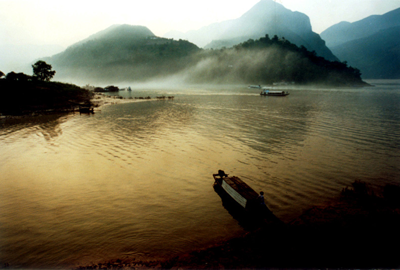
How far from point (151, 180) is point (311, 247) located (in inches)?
511

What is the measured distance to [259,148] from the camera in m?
26.4

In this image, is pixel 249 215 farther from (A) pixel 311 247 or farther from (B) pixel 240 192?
(A) pixel 311 247

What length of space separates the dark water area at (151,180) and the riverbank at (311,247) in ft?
3.50

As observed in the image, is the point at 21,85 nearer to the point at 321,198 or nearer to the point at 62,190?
the point at 62,190

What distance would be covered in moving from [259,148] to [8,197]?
24.4 metres

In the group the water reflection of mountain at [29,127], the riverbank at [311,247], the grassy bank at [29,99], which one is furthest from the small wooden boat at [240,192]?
the grassy bank at [29,99]

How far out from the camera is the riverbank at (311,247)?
9.03 metres

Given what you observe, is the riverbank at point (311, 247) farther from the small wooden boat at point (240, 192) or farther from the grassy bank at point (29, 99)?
the grassy bank at point (29, 99)

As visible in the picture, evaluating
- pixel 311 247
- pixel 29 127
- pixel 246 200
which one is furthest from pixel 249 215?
pixel 29 127

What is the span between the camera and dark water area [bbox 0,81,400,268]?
11633mm

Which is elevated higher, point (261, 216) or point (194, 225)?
point (261, 216)

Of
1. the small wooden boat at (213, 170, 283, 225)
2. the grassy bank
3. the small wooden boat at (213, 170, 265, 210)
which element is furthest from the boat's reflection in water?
the grassy bank

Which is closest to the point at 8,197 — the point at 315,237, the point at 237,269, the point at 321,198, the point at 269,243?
the point at 237,269

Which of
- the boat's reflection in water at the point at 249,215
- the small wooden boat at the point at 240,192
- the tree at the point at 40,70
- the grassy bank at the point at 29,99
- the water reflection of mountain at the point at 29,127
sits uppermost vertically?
the tree at the point at 40,70
